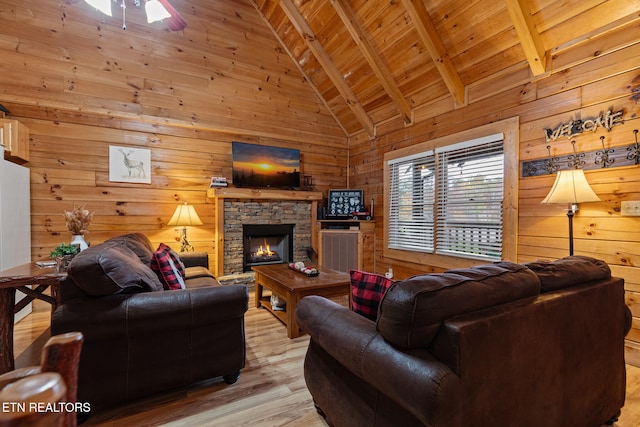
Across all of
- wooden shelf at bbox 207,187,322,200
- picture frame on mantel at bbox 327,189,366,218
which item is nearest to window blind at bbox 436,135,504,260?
picture frame on mantel at bbox 327,189,366,218

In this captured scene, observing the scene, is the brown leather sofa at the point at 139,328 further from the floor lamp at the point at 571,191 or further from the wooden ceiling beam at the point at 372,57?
the wooden ceiling beam at the point at 372,57

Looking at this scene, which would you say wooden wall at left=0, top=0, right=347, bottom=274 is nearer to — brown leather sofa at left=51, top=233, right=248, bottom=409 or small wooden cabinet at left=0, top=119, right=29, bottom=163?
small wooden cabinet at left=0, top=119, right=29, bottom=163

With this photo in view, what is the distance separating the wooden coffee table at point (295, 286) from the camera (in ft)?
9.12

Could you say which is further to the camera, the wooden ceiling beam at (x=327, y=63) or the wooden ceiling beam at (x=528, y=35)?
the wooden ceiling beam at (x=327, y=63)

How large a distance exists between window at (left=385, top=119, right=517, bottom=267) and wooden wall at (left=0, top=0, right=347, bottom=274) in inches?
72.5

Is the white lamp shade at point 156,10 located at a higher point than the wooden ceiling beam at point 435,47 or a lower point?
lower

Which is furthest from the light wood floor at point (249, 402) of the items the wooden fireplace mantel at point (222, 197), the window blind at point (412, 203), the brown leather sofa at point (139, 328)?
the window blind at point (412, 203)

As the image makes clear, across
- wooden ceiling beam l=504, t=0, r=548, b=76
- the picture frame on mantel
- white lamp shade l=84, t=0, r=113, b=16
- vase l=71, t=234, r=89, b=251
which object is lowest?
vase l=71, t=234, r=89, b=251

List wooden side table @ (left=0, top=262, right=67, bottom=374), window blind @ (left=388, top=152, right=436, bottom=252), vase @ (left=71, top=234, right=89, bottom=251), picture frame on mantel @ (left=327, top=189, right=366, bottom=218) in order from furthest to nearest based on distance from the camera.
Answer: picture frame on mantel @ (left=327, top=189, right=366, bottom=218), window blind @ (left=388, top=152, right=436, bottom=252), vase @ (left=71, top=234, right=89, bottom=251), wooden side table @ (left=0, top=262, right=67, bottom=374)

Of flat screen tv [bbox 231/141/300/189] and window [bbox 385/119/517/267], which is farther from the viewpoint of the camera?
flat screen tv [bbox 231/141/300/189]

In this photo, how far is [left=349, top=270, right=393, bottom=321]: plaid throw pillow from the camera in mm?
1487

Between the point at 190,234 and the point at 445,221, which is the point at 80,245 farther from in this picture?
the point at 445,221

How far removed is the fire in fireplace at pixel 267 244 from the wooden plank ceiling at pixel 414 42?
232cm

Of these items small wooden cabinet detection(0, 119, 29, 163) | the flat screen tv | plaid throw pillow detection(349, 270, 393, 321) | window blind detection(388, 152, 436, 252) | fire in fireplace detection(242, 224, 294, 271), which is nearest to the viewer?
plaid throw pillow detection(349, 270, 393, 321)
